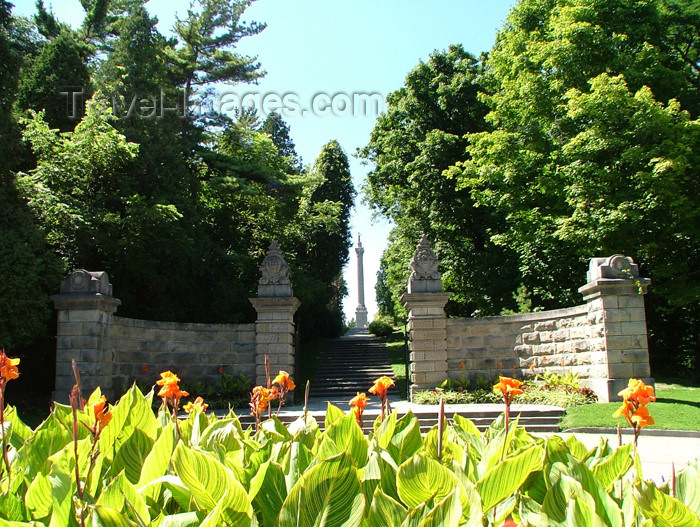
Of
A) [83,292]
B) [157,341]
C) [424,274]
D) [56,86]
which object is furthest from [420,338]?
[56,86]

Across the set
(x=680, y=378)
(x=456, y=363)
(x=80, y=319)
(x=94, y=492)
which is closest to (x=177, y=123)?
(x=80, y=319)

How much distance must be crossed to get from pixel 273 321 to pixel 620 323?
7.86 meters

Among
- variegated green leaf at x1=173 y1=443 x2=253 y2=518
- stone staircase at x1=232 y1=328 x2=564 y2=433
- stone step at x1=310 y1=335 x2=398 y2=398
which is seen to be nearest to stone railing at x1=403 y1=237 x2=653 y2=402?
stone staircase at x1=232 y1=328 x2=564 y2=433

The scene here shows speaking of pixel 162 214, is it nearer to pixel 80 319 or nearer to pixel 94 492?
pixel 80 319

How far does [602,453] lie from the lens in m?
2.25

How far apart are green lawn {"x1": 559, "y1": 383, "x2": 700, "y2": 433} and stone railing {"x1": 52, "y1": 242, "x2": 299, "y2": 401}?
685 centimetres

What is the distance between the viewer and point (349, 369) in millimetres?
21609

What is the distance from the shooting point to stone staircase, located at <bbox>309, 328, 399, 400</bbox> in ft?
57.9

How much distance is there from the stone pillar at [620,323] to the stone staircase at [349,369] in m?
7.19

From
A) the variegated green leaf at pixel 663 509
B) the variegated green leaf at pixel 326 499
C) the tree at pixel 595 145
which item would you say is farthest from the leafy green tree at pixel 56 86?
the variegated green leaf at pixel 663 509

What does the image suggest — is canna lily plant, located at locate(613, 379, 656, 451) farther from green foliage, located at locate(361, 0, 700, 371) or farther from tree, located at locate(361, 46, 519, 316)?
tree, located at locate(361, 46, 519, 316)

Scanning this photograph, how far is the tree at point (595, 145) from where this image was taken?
15.0 metres

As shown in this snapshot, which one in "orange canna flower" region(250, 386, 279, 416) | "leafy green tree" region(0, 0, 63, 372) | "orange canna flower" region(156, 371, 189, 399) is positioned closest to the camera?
"orange canna flower" region(156, 371, 189, 399)

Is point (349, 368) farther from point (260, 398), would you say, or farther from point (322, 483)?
point (322, 483)
